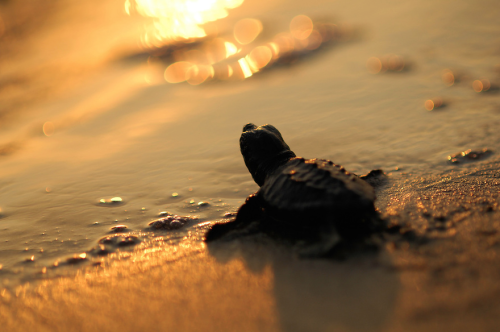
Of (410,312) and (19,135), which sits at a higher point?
(19,135)

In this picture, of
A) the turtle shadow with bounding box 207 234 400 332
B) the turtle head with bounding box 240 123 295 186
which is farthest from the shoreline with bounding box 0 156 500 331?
the turtle head with bounding box 240 123 295 186

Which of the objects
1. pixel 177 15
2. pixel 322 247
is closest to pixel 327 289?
pixel 322 247

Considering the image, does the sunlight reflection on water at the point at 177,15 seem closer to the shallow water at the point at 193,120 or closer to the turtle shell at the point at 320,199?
the shallow water at the point at 193,120

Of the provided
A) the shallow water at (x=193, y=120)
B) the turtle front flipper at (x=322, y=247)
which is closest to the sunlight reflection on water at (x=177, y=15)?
the shallow water at (x=193, y=120)

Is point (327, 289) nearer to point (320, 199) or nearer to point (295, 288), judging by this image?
point (295, 288)

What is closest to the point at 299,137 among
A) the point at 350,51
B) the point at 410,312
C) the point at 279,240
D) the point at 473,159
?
the point at 473,159

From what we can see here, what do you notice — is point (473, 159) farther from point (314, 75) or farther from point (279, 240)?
point (314, 75)

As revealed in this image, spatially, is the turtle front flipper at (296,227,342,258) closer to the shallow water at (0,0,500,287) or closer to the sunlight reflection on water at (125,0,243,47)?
the shallow water at (0,0,500,287)
